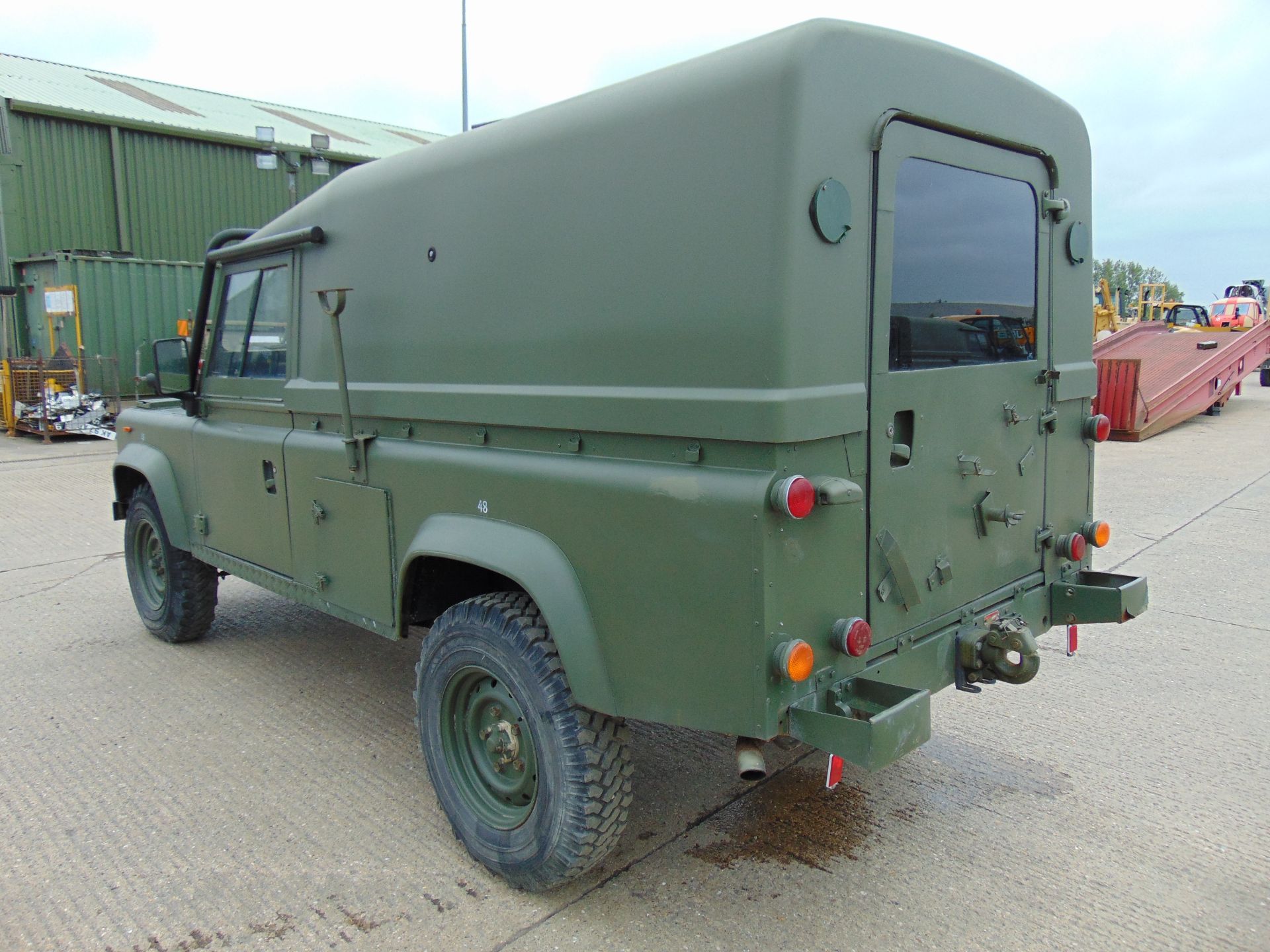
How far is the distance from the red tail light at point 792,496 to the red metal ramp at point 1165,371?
1179cm

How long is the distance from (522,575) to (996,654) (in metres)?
1.55

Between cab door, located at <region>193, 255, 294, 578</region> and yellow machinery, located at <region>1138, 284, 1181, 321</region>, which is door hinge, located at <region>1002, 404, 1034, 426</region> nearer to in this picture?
cab door, located at <region>193, 255, 294, 578</region>

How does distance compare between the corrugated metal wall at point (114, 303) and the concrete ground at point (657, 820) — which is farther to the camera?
the corrugated metal wall at point (114, 303)

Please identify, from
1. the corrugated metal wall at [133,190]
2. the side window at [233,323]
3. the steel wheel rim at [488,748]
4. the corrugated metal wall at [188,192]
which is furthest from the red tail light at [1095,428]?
the corrugated metal wall at [133,190]

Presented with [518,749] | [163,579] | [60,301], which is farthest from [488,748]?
[60,301]

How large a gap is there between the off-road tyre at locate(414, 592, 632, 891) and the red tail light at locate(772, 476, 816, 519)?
88cm

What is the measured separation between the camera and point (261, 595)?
6.41 meters

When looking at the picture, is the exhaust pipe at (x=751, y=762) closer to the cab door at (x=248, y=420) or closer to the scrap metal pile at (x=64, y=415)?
the cab door at (x=248, y=420)

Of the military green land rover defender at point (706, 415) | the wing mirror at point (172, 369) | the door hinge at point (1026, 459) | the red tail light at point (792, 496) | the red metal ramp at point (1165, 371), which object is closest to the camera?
the red tail light at point (792, 496)

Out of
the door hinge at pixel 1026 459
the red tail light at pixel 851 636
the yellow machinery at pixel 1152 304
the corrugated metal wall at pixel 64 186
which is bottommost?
the red tail light at pixel 851 636

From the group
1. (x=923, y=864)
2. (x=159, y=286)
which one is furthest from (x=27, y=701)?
(x=159, y=286)

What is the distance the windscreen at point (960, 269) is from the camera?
2752 millimetres

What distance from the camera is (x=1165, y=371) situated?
49.8ft

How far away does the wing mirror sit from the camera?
15.6ft
